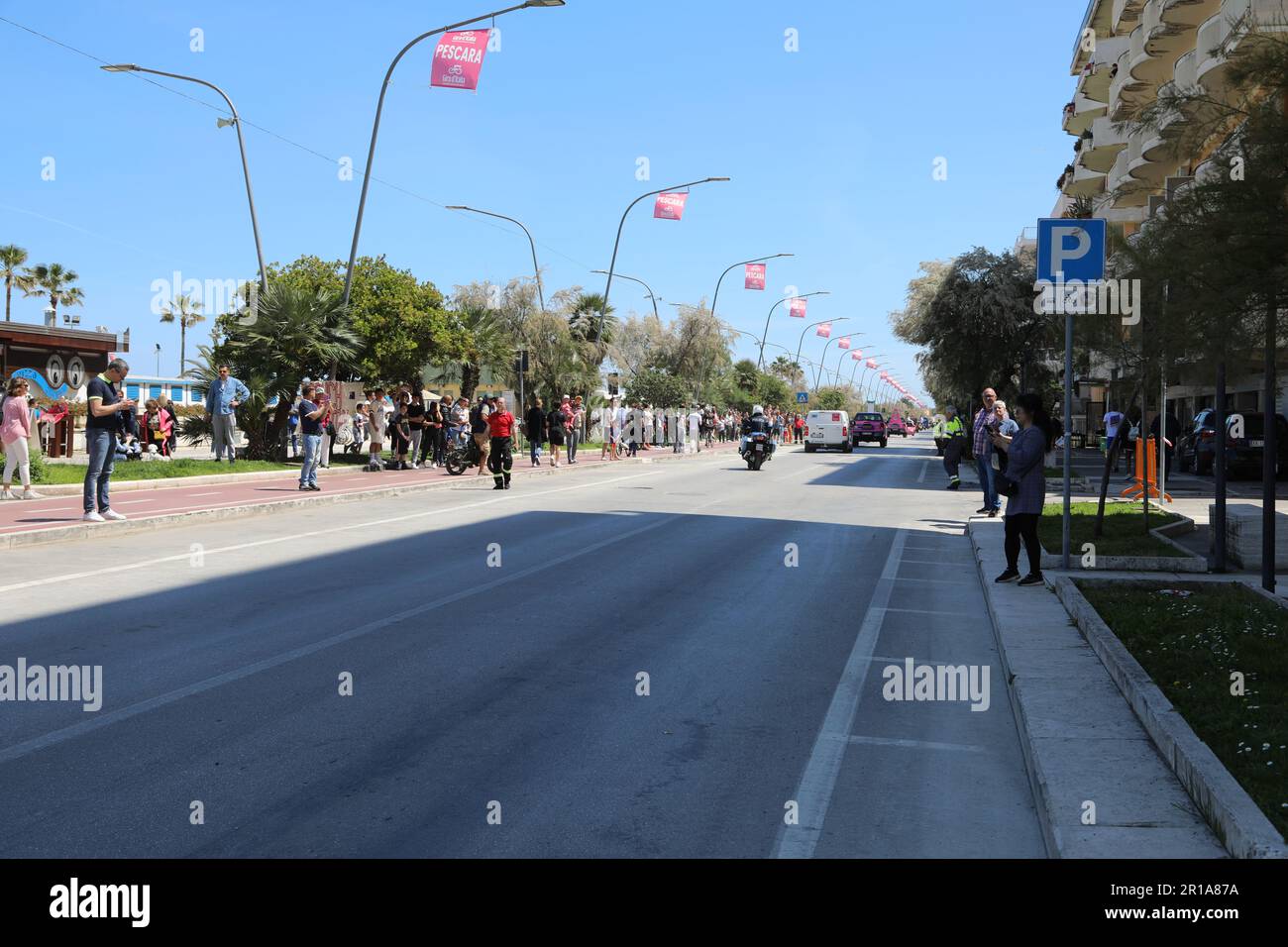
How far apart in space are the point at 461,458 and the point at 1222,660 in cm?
2165

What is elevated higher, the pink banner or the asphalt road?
the pink banner

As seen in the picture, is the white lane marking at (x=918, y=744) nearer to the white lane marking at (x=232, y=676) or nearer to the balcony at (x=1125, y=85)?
the white lane marking at (x=232, y=676)

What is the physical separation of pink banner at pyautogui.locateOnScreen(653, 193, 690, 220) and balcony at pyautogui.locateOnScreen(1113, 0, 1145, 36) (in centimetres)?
2061

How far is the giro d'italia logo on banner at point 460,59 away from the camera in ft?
76.7

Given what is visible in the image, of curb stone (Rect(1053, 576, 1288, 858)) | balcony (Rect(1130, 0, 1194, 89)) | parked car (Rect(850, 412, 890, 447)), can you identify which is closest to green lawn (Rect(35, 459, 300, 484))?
curb stone (Rect(1053, 576, 1288, 858))

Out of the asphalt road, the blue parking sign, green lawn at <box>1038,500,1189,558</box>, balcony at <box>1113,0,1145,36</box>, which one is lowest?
the asphalt road

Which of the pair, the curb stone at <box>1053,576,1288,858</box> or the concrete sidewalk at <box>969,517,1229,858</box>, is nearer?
the curb stone at <box>1053,576,1288,858</box>

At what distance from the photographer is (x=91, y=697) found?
6250 mm

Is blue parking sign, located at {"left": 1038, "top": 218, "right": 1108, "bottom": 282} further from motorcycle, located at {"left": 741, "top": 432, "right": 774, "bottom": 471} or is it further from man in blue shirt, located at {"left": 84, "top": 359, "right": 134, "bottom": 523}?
motorcycle, located at {"left": 741, "top": 432, "right": 774, "bottom": 471}

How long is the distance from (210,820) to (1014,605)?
22.5ft

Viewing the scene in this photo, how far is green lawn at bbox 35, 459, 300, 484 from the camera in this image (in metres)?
21.2

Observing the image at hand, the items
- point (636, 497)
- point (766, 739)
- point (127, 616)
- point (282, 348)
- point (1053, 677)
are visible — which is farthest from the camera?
point (282, 348)

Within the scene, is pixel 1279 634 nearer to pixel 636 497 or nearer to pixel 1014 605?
pixel 1014 605
